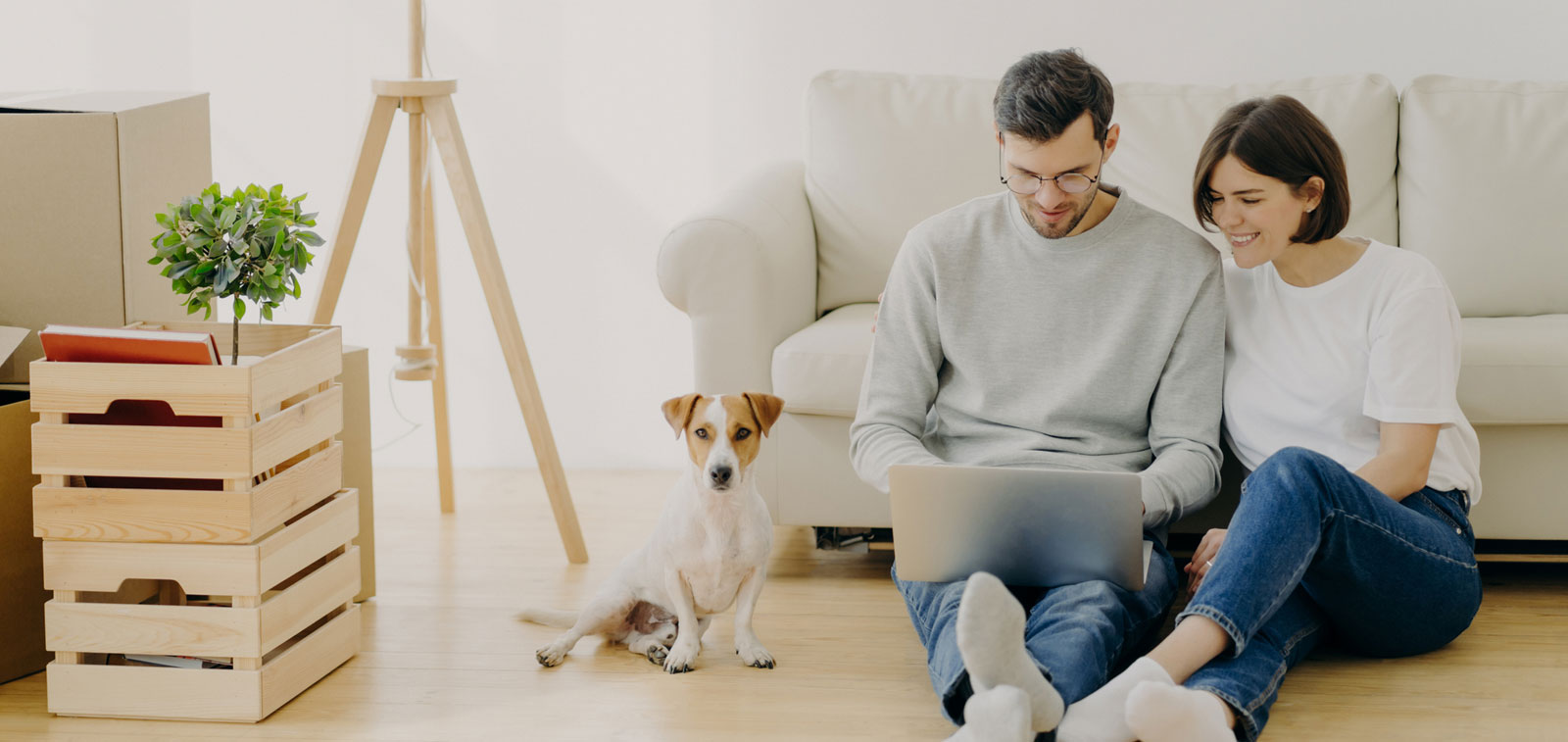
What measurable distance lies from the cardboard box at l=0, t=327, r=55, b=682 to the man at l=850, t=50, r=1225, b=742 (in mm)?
1240

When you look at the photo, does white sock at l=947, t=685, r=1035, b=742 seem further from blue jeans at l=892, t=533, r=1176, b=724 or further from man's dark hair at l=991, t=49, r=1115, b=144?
man's dark hair at l=991, t=49, r=1115, b=144

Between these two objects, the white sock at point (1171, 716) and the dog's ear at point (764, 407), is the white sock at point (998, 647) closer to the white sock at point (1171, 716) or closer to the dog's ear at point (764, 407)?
the white sock at point (1171, 716)

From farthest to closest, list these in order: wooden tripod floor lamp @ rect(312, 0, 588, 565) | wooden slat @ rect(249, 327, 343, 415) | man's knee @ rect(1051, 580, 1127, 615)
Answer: wooden tripod floor lamp @ rect(312, 0, 588, 565)
wooden slat @ rect(249, 327, 343, 415)
man's knee @ rect(1051, 580, 1127, 615)

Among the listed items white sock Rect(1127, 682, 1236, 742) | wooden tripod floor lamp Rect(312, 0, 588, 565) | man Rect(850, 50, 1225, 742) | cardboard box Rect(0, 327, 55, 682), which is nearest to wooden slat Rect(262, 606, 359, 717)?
cardboard box Rect(0, 327, 55, 682)

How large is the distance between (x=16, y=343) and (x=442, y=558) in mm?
870

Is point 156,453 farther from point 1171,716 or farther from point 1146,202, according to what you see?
point 1146,202

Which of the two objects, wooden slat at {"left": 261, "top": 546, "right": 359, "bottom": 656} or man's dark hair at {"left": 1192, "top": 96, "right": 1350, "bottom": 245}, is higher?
man's dark hair at {"left": 1192, "top": 96, "right": 1350, "bottom": 245}

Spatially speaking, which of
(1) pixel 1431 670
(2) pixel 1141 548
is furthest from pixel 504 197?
(1) pixel 1431 670

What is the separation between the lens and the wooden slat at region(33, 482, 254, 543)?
1.76 metres

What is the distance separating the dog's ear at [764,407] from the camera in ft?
6.31

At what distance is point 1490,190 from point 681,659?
6.12ft

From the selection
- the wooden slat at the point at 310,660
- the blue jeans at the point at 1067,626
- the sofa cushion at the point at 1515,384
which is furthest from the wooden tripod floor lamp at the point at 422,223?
the sofa cushion at the point at 1515,384

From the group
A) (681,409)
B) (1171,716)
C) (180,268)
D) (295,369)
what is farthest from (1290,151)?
(180,268)

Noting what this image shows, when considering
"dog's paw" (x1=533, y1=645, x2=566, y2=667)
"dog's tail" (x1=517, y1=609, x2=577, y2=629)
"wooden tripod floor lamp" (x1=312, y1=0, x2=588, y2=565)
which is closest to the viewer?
"dog's paw" (x1=533, y1=645, x2=566, y2=667)
